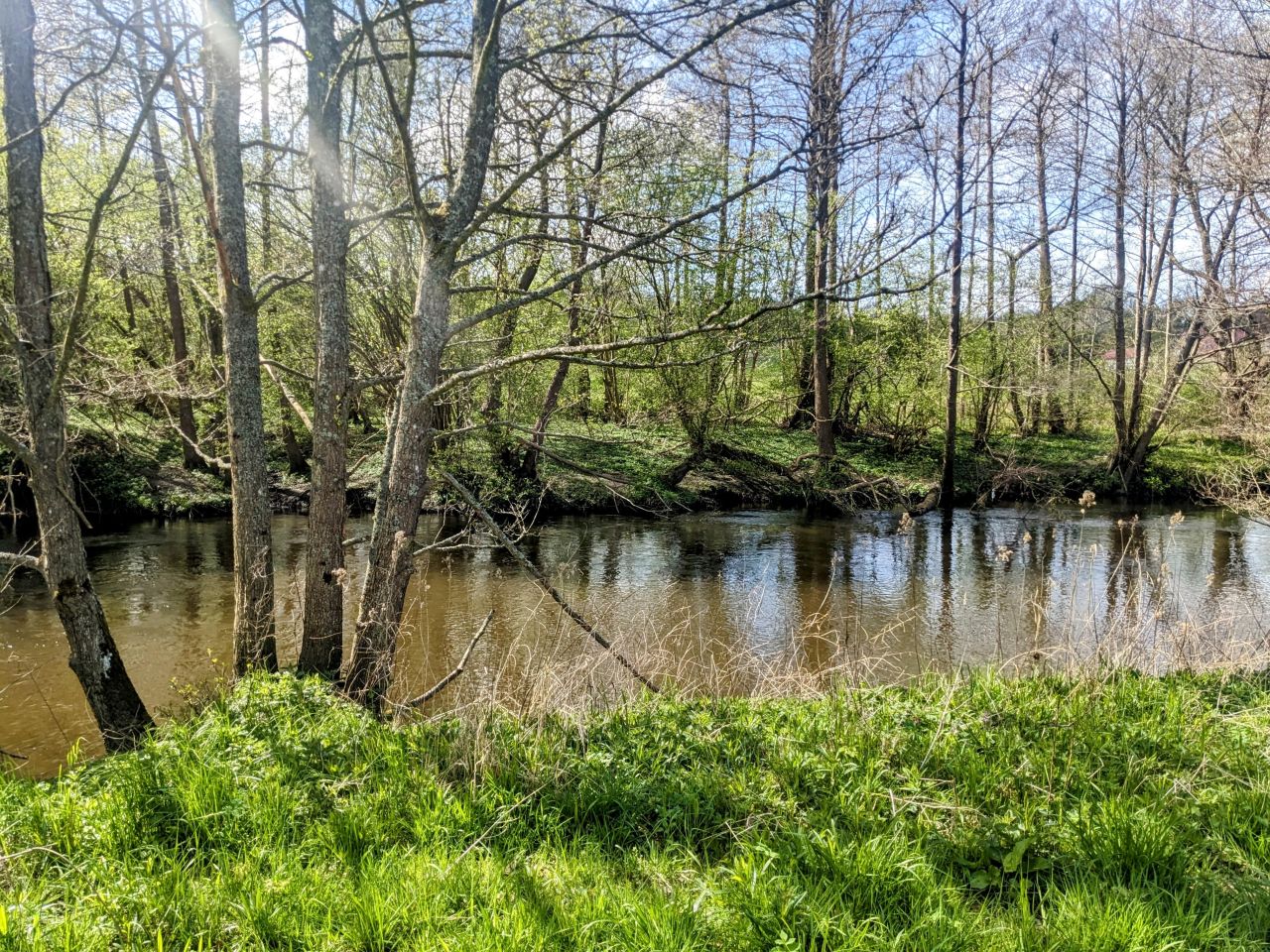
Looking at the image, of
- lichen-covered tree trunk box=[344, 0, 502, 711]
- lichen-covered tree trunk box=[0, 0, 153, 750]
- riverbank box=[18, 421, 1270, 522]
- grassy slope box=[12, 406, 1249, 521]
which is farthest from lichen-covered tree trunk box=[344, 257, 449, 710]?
riverbank box=[18, 421, 1270, 522]

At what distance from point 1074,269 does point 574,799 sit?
25.5 metres

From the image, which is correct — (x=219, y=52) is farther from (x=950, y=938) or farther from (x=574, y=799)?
(x=950, y=938)

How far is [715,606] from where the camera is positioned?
929 cm

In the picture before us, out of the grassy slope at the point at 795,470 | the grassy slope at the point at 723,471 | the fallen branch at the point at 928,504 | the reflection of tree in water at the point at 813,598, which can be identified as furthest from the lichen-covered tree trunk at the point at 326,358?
the fallen branch at the point at 928,504

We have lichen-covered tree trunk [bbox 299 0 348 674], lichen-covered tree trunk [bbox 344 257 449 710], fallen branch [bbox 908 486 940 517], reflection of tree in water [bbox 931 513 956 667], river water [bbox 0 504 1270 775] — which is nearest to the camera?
lichen-covered tree trunk [bbox 344 257 449 710]

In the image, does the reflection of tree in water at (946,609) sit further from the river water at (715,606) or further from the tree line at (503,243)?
the tree line at (503,243)

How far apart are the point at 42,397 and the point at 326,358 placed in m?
1.77

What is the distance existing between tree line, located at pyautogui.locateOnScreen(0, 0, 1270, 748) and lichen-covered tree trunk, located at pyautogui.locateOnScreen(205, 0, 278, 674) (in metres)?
0.02

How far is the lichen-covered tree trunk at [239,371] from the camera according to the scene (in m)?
5.12

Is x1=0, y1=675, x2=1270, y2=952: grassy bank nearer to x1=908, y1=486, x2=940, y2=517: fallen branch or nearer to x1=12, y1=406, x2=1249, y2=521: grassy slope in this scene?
x1=12, y1=406, x2=1249, y2=521: grassy slope

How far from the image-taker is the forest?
2.92 m

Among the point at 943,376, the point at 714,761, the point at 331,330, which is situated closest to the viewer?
the point at 714,761

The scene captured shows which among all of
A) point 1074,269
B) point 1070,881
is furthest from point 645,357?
point 1074,269

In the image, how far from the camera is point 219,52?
4.98 metres
